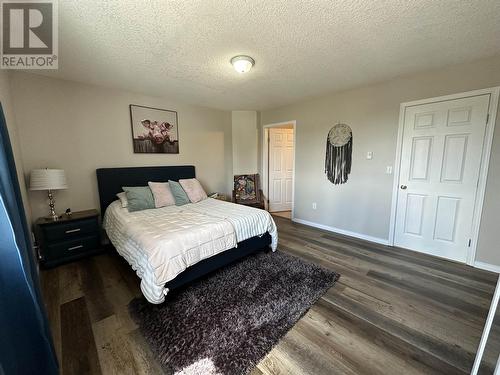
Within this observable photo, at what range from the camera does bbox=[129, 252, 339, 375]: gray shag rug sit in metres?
1.35

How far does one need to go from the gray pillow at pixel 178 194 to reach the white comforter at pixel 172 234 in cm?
19

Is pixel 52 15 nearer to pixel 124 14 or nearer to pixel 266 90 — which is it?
pixel 124 14

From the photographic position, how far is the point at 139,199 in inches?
111

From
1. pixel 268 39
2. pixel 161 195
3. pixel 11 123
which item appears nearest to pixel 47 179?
pixel 11 123

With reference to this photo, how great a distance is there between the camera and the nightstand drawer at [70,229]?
2.38 meters

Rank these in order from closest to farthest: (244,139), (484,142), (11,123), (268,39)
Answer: (268,39)
(11,123)
(484,142)
(244,139)

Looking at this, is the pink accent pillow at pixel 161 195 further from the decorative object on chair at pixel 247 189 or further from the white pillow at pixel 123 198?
the decorative object on chair at pixel 247 189

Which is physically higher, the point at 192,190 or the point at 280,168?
the point at 280,168

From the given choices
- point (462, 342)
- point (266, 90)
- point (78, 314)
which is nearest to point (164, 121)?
point (266, 90)

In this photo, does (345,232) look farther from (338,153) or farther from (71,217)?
(71,217)

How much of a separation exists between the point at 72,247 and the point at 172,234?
5.50 ft

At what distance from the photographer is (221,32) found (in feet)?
5.76

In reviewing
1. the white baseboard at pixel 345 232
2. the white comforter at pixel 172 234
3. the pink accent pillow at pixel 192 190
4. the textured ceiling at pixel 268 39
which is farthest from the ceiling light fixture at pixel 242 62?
the white baseboard at pixel 345 232

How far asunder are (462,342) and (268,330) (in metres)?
1.41
